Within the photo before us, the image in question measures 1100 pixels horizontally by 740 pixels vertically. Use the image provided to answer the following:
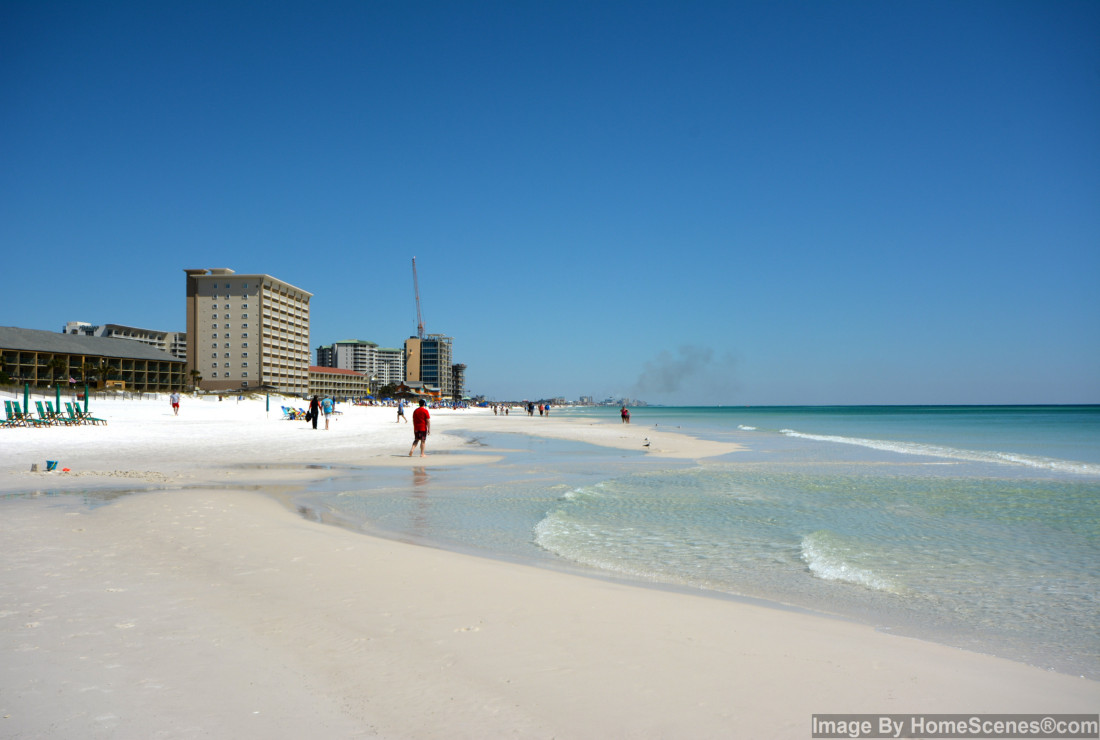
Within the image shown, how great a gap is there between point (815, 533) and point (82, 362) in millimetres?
98409

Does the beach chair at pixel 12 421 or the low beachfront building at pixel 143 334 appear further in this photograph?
the low beachfront building at pixel 143 334

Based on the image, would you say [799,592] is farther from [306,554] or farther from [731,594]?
[306,554]

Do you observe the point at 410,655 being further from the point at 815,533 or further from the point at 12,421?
the point at 12,421

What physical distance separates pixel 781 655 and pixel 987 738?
116 cm

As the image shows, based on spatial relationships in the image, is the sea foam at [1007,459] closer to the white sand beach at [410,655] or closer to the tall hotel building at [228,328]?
the white sand beach at [410,655]

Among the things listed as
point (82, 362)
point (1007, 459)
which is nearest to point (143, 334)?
point (82, 362)

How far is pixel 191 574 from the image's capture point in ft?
18.6

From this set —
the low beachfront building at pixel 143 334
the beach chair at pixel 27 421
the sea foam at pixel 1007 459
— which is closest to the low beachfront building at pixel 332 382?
the low beachfront building at pixel 143 334

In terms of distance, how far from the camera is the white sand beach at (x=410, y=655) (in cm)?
310

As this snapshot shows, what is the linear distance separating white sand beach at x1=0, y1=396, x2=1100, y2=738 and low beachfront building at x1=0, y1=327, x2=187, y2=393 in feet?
260

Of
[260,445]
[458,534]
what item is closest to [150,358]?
[260,445]

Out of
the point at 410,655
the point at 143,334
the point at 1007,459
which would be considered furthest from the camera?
the point at 143,334

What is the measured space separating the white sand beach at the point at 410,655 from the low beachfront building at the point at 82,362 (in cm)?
7940

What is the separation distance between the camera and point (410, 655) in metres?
3.90
